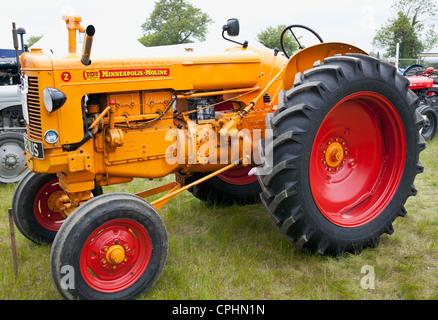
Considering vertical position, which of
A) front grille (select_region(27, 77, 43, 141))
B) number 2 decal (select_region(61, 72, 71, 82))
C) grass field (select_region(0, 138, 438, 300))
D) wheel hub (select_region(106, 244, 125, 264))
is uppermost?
number 2 decal (select_region(61, 72, 71, 82))

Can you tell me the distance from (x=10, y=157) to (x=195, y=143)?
12.2 ft

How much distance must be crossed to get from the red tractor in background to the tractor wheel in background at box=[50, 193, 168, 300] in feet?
22.7

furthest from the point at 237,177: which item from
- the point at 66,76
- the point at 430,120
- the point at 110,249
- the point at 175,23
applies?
the point at 175,23

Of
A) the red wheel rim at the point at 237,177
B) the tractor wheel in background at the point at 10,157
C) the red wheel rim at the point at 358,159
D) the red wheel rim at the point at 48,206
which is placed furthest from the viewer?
the tractor wheel in background at the point at 10,157

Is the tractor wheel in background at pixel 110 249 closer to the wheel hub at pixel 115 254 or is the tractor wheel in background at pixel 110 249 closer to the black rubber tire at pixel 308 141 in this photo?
the wheel hub at pixel 115 254

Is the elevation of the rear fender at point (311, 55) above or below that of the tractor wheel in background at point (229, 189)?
above

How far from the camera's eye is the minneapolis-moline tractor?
2689 millimetres

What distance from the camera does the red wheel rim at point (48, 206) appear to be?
3602 mm

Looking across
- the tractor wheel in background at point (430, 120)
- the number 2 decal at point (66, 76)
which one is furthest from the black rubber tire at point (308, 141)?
the tractor wheel in background at point (430, 120)

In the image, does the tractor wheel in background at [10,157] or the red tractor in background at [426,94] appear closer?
the tractor wheel in background at [10,157]

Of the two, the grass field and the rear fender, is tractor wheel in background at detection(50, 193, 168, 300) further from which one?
the rear fender

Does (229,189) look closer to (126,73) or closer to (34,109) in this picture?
(126,73)

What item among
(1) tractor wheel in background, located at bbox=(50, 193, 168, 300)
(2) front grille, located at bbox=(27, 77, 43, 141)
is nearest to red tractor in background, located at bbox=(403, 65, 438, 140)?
(1) tractor wheel in background, located at bbox=(50, 193, 168, 300)

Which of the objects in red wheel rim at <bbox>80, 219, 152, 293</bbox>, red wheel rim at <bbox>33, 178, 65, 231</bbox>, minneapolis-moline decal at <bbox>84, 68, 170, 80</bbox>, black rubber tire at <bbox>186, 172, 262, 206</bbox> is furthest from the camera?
black rubber tire at <bbox>186, 172, 262, 206</bbox>
